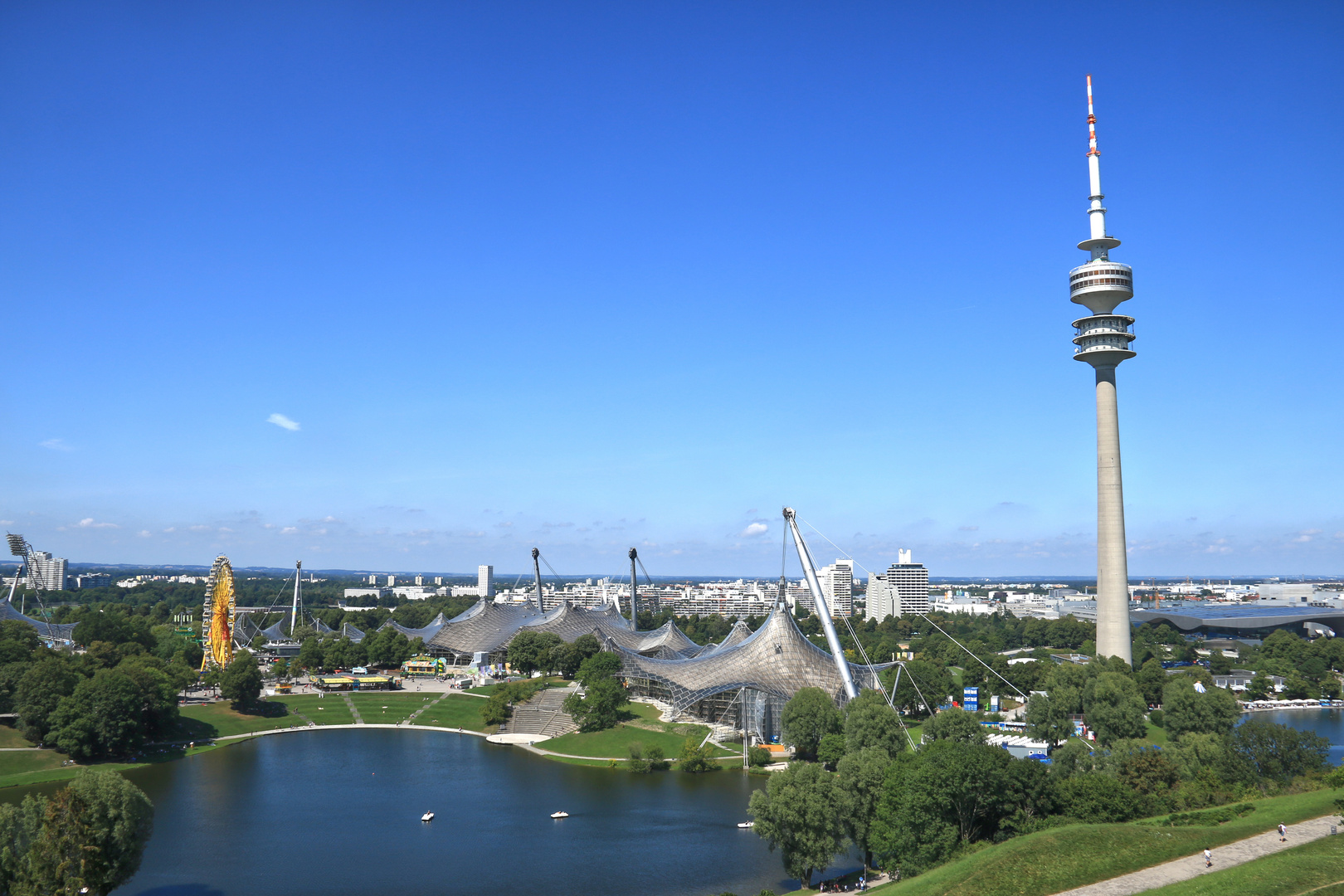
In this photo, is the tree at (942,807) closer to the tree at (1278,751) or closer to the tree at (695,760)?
the tree at (1278,751)

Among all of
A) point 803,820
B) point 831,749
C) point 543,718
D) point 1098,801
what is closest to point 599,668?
point 543,718

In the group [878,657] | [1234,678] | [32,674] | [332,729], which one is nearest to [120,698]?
[32,674]

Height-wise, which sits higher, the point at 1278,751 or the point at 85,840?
the point at 1278,751

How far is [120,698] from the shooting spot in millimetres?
53531

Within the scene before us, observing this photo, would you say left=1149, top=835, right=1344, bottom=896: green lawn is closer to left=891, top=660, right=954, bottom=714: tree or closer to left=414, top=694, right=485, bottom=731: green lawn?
left=891, top=660, right=954, bottom=714: tree

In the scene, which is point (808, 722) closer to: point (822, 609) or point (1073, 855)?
point (822, 609)

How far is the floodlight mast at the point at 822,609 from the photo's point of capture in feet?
180

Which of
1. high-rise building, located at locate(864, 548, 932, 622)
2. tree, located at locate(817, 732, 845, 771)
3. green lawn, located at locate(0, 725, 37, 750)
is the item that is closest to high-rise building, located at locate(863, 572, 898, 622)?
high-rise building, located at locate(864, 548, 932, 622)

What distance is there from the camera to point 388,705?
72062 millimetres

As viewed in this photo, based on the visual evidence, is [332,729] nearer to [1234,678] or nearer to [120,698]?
[120,698]

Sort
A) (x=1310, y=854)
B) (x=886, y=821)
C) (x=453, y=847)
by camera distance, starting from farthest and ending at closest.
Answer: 1. (x=453, y=847)
2. (x=886, y=821)
3. (x=1310, y=854)

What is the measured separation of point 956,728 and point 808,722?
10561 mm

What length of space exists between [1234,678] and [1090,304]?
38.1 meters

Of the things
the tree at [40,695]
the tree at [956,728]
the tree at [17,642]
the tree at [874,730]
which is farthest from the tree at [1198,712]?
the tree at [17,642]
